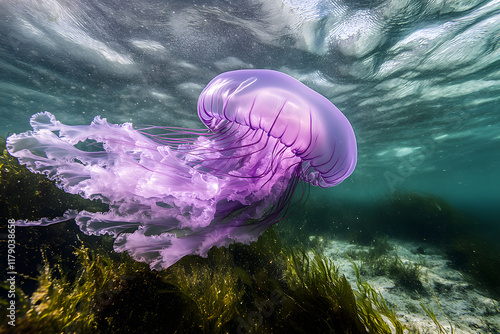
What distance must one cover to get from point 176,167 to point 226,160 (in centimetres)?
68

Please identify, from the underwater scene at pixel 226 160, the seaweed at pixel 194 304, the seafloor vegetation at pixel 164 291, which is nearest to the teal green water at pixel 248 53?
the underwater scene at pixel 226 160

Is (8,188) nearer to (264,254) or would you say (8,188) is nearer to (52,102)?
(264,254)

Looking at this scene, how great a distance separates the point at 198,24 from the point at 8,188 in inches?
197

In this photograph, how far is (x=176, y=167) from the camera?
1.95 metres

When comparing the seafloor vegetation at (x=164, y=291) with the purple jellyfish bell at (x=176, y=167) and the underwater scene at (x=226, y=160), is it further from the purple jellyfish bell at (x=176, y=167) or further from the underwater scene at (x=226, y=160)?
Result: the purple jellyfish bell at (x=176, y=167)

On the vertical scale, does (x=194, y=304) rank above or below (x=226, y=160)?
below

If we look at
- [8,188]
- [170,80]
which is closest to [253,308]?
[8,188]

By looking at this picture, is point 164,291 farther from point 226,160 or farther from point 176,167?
point 226,160

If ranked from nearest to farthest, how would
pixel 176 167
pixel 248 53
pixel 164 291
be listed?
pixel 176 167 < pixel 164 291 < pixel 248 53

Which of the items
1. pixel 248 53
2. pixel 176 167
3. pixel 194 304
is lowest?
pixel 194 304

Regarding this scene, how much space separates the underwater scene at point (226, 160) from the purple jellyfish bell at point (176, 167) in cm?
1

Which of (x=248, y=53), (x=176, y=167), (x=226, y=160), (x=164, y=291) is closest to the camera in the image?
(x=176, y=167)

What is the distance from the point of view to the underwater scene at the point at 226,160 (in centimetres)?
183

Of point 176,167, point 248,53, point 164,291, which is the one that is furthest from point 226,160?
point 248,53
